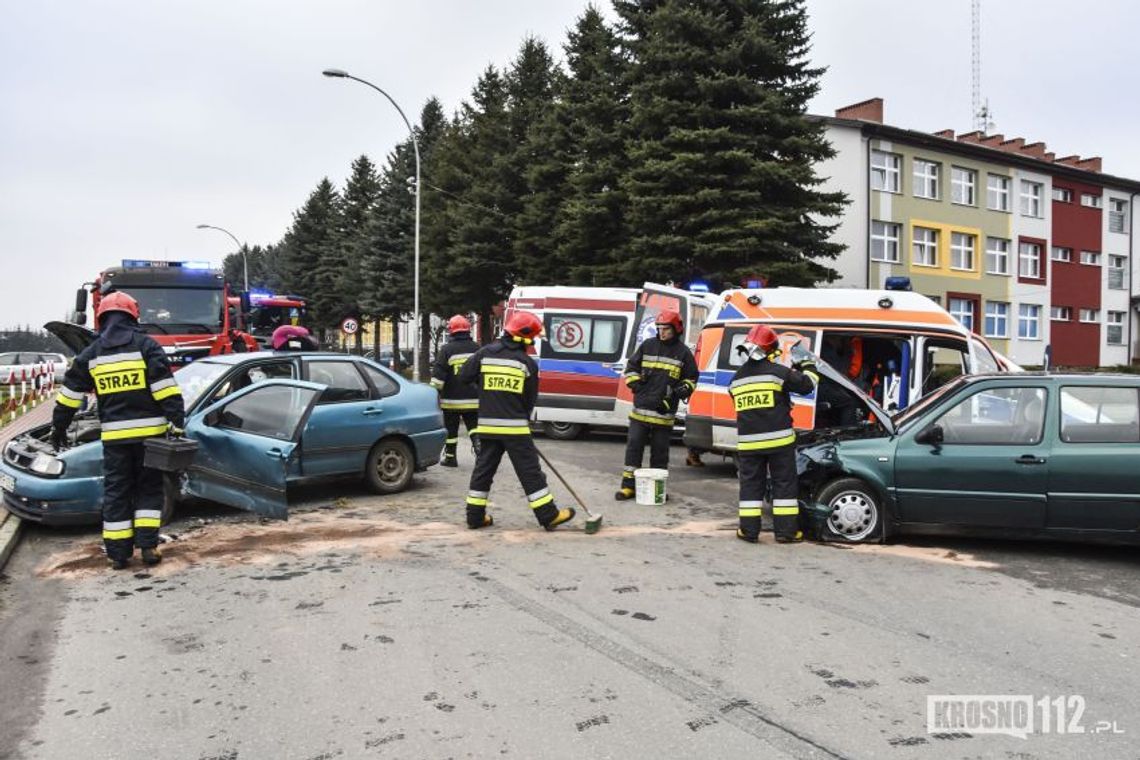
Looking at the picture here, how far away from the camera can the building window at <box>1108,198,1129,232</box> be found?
1649 inches

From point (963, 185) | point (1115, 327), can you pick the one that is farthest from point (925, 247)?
point (1115, 327)

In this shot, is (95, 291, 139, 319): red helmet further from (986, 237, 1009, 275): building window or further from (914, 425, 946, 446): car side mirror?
(986, 237, 1009, 275): building window

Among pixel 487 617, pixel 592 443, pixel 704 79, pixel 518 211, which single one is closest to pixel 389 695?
pixel 487 617

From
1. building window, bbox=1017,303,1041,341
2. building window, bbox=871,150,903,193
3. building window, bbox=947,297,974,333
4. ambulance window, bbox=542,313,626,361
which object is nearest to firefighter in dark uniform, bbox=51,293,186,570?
ambulance window, bbox=542,313,626,361

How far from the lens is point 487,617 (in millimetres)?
4953

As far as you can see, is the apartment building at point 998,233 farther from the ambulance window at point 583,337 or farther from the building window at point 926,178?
the ambulance window at point 583,337

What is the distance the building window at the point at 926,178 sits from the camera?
33.7m

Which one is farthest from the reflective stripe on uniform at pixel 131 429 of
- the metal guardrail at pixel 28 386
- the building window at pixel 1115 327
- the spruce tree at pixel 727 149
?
the building window at pixel 1115 327

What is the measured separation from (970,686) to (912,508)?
115 inches

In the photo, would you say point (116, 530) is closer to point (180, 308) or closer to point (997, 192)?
point (180, 308)

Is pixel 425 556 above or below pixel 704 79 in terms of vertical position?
below

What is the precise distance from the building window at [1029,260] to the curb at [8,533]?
39.5 metres

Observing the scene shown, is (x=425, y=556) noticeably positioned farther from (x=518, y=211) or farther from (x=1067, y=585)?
(x=518, y=211)

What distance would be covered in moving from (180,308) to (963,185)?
1254 inches
